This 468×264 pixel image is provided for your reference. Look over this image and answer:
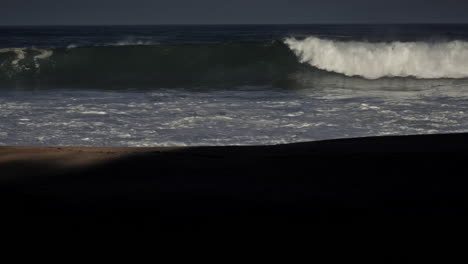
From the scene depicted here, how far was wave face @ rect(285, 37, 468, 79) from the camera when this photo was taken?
18.5 metres

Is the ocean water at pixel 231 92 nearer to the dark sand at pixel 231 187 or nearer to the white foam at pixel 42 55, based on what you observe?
the white foam at pixel 42 55

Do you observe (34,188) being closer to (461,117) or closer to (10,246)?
(10,246)

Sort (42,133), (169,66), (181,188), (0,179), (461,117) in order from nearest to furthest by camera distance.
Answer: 1. (181,188)
2. (0,179)
3. (42,133)
4. (461,117)
5. (169,66)

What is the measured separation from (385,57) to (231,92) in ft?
28.7

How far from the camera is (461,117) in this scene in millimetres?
8586

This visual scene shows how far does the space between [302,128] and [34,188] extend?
461 centimetres

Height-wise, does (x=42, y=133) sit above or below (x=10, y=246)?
below

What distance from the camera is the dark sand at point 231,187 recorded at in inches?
115

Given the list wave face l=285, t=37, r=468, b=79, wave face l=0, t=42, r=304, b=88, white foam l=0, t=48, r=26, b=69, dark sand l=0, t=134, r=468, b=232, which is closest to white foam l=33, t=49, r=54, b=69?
wave face l=0, t=42, r=304, b=88

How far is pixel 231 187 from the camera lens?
353 cm

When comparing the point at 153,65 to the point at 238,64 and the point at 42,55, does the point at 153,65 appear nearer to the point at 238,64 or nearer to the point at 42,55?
the point at 238,64

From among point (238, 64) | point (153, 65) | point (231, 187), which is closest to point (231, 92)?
point (238, 64)

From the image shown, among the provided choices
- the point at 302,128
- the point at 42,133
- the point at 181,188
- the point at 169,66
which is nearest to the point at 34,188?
the point at 181,188

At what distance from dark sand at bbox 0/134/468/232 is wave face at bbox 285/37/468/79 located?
13894mm
